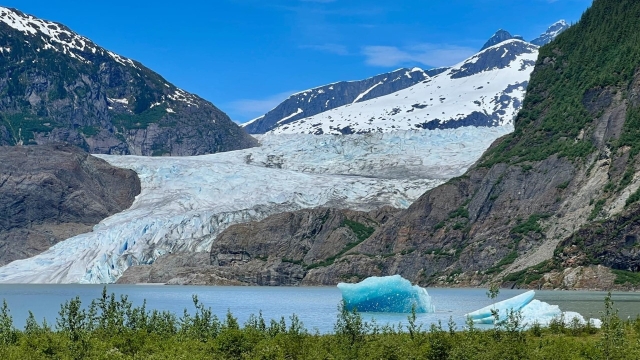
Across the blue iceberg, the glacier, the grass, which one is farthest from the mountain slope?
the blue iceberg

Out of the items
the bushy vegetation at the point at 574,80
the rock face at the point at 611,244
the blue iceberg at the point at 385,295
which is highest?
the bushy vegetation at the point at 574,80

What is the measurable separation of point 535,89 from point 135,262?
81653 millimetres

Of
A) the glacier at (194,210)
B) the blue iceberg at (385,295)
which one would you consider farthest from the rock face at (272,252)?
the blue iceberg at (385,295)

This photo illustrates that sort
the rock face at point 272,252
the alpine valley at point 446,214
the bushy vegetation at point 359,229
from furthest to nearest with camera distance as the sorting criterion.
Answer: the bushy vegetation at point 359,229 → the rock face at point 272,252 → the alpine valley at point 446,214

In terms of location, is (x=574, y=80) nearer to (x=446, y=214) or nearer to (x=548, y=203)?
(x=446, y=214)

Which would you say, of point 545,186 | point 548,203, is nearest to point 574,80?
point 545,186

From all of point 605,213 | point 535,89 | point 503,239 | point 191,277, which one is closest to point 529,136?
point 535,89

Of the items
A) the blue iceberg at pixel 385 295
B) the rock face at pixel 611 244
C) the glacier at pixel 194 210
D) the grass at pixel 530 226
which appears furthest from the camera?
the glacier at pixel 194 210

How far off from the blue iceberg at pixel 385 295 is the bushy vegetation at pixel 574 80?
252 feet

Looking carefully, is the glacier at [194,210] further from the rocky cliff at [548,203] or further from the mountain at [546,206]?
the rocky cliff at [548,203]

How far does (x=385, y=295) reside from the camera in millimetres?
71375

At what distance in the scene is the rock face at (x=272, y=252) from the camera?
159250 millimetres

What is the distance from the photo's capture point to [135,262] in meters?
164

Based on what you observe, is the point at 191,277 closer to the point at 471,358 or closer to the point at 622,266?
the point at 622,266
